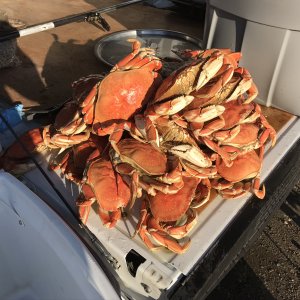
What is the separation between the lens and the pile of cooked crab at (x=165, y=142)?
1.41 metres

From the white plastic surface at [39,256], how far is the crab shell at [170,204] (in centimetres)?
31

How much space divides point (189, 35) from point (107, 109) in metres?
1.87

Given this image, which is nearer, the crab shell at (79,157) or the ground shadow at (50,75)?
the crab shell at (79,157)

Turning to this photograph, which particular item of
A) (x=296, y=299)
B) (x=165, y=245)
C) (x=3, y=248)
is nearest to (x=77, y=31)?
(x=3, y=248)

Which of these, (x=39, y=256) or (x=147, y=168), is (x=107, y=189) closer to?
(x=147, y=168)

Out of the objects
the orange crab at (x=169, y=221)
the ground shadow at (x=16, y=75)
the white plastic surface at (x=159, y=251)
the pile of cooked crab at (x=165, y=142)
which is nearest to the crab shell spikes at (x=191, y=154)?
the pile of cooked crab at (x=165, y=142)

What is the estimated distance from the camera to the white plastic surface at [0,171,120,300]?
4.01ft

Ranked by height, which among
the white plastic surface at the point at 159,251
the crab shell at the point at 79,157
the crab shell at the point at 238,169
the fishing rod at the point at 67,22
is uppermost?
the fishing rod at the point at 67,22

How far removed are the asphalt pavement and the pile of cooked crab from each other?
35.4 inches

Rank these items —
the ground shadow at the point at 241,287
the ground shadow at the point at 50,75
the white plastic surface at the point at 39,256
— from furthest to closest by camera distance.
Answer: the ground shadow at the point at 50,75 < the ground shadow at the point at 241,287 < the white plastic surface at the point at 39,256

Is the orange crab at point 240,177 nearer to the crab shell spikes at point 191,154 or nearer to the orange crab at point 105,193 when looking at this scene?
the crab shell spikes at point 191,154

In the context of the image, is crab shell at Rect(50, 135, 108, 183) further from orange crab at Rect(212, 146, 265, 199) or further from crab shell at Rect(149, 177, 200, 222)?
orange crab at Rect(212, 146, 265, 199)

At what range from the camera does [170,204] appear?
1425mm

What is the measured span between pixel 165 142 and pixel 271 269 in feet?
4.66
